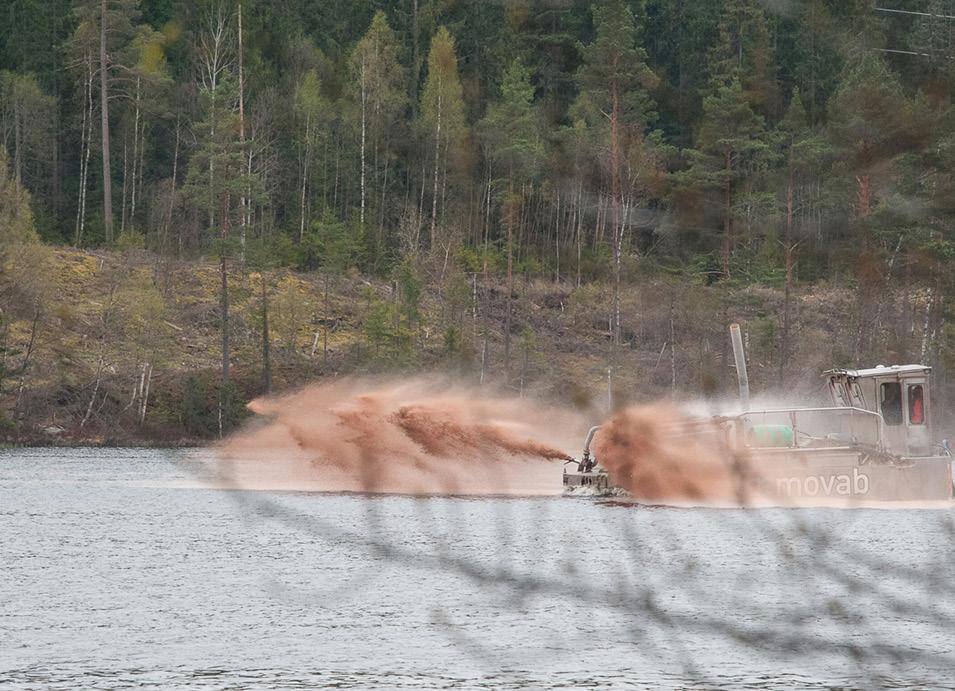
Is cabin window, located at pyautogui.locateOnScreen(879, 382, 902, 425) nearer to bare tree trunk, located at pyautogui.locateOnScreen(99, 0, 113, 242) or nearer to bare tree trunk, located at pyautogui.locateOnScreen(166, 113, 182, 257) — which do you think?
bare tree trunk, located at pyautogui.locateOnScreen(166, 113, 182, 257)

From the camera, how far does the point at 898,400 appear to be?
1423 inches

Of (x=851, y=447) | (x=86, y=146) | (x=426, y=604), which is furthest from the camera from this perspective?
(x=86, y=146)

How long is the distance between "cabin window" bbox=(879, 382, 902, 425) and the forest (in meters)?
16.2

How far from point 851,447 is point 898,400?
7.68 ft

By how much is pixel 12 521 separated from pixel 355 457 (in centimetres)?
1089

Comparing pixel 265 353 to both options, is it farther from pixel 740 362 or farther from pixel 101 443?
pixel 740 362

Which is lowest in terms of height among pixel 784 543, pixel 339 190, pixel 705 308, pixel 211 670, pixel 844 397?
pixel 211 670

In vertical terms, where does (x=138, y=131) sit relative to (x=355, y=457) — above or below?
above

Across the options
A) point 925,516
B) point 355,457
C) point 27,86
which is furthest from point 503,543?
point 27,86

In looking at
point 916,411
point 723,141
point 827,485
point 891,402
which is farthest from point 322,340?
point 723,141

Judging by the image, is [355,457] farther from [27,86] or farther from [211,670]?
[27,86]

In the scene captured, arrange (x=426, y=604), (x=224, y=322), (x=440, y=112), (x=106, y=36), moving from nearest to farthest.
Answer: (x=426, y=604), (x=224, y=322), (x=106, y=36), (x=440, y=112)

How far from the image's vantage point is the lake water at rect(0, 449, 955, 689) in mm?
3746

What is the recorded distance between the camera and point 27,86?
113438mm
